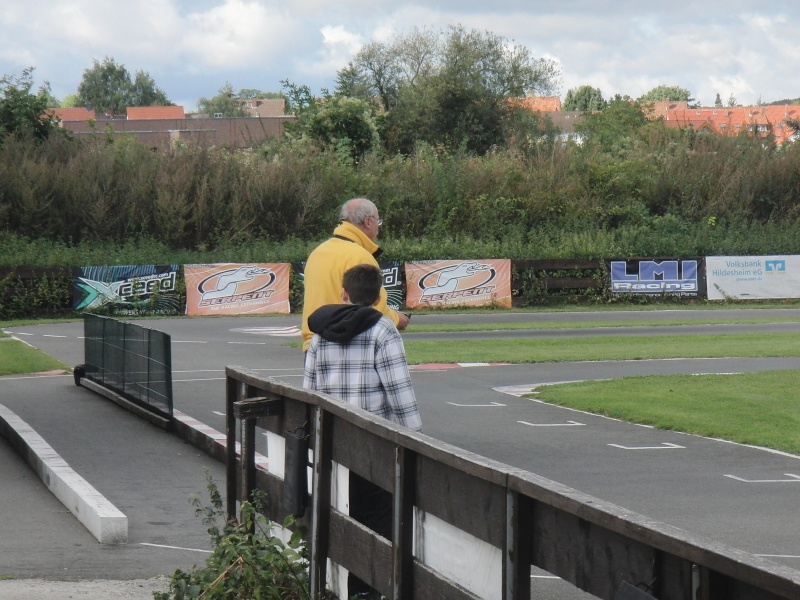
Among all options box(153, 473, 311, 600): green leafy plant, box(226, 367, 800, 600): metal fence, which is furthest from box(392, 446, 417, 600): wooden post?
box(153, 473, 311, 600): green leafy plant

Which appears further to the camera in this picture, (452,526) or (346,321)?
(346,321)

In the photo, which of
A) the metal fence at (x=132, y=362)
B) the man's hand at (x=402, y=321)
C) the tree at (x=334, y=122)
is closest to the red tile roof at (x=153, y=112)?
the tree at (x=334, y=122)

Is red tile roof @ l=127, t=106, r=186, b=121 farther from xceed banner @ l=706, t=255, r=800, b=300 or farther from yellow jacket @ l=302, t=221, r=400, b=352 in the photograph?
yellow jacket @ l=302, t=221, r=400, b=352

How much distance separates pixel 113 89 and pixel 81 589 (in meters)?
150

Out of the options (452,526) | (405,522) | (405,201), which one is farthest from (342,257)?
(405,201)

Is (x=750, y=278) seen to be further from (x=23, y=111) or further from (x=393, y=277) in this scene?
(x=23, y=111)

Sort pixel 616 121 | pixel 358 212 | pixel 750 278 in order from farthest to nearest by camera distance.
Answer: pixel 616 121 → pixel 750 278 → pixel 358 212

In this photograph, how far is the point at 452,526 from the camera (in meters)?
3.91

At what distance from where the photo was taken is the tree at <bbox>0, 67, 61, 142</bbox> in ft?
146

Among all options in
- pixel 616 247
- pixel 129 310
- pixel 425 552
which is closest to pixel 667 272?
pixel 616 247

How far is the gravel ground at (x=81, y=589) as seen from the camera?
231 inches

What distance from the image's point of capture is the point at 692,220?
44.6 meters

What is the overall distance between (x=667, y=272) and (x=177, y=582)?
3189 cm

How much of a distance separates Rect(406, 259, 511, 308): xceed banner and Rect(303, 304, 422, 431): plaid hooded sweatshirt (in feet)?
91.4
